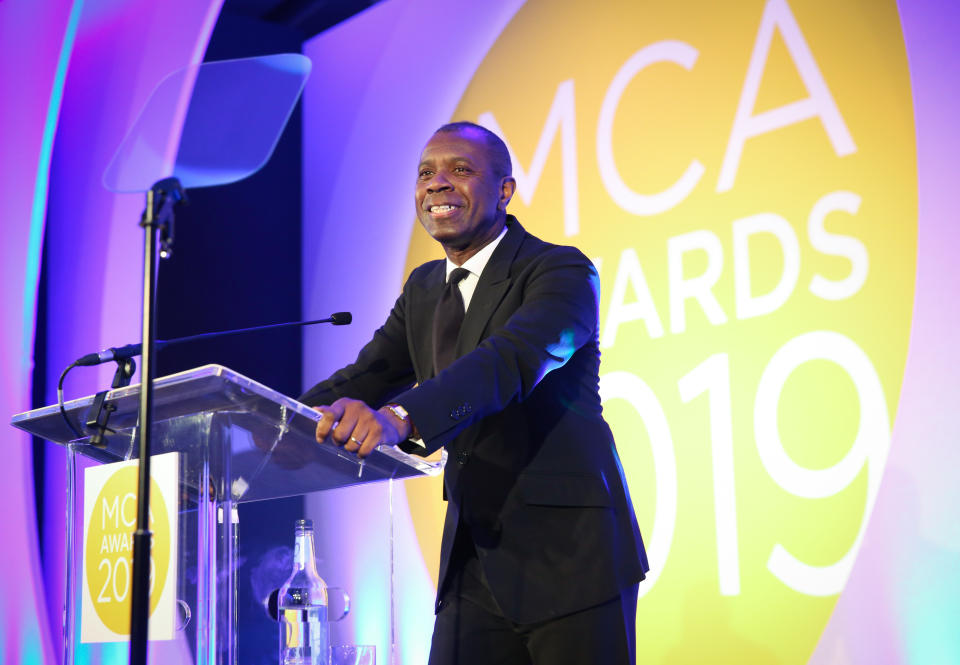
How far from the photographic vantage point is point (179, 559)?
170 cm

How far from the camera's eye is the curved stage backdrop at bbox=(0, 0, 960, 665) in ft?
→ 10.2

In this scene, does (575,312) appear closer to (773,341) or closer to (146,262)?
(146,262)

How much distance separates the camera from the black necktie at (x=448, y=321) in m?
2.11

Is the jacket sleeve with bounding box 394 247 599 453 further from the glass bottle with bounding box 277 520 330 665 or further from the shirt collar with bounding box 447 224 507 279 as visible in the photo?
the glass bottle with bounding box 277 520 330 665

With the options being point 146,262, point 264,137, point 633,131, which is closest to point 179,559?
point 146,262

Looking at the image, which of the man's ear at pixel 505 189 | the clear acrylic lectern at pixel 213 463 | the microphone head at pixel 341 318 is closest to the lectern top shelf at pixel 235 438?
the clear acrylic lectern at pixel 213 463

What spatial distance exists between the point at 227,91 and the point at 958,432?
11.6ft

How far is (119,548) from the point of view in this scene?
5.96 feet

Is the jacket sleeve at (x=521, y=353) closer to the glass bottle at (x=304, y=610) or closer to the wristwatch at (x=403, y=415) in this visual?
the wristwatch at (x=403, y=415)

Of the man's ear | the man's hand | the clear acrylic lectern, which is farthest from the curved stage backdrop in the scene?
the man's ear

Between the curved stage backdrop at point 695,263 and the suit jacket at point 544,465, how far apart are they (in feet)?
0.80

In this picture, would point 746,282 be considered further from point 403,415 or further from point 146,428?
point 146,428

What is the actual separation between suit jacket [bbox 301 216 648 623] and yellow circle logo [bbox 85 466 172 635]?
1.71 feet

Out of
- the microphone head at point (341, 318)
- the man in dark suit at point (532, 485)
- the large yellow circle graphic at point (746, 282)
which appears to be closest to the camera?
the man in dark suit at point (532, 485)
